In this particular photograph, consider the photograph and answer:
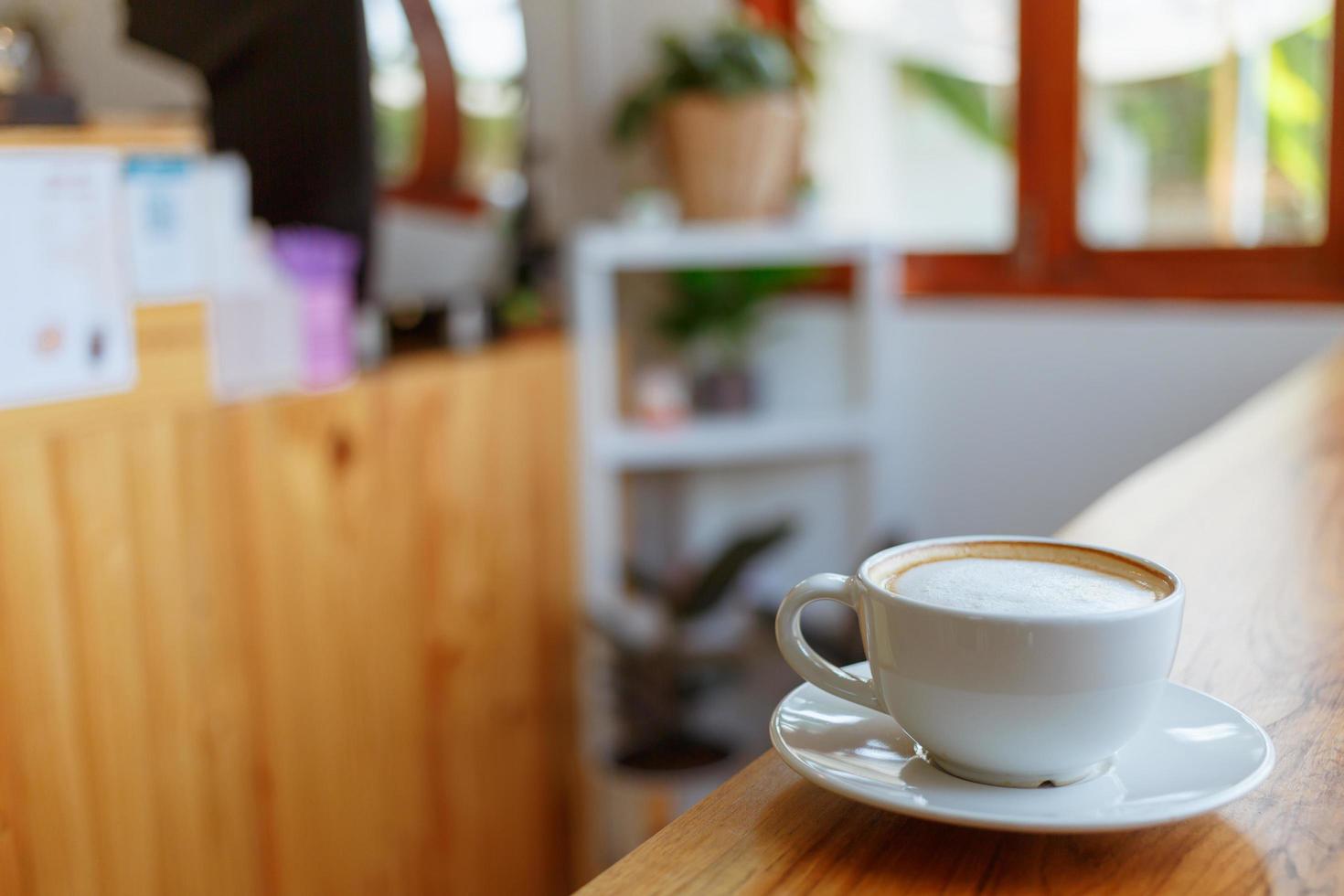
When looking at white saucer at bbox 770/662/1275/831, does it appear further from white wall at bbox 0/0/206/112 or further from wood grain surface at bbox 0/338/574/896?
white wall at bbox 0/0/206/112

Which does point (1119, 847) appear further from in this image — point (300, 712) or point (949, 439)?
point (949, 439)

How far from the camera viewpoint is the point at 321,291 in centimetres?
162

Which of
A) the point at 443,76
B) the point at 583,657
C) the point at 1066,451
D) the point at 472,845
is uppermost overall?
the point at 443,76

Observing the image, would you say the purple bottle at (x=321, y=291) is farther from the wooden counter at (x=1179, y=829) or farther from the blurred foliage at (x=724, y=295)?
the wooden counter at (x=1179, y=829)

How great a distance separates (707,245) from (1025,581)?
1.66 meters

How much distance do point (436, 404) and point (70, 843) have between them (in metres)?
0.73

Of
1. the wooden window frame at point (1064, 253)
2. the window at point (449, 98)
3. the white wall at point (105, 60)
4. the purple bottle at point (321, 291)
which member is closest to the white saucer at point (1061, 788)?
the purple bottle at point (321, 291)

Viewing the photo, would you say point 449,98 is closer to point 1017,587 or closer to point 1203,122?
point 1203,122

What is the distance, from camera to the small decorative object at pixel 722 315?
238 cm

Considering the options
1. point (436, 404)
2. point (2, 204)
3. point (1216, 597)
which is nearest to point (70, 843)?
point (2, 204)

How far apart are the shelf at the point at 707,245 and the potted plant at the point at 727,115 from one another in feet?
0.23

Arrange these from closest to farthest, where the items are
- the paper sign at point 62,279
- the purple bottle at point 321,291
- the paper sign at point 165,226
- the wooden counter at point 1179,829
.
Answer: the wooden counter at point 1179,829 < the paper sign at point 62,279 < the paper sign at point 165,226 < the purple bottle at point 321,291

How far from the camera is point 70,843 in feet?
4.34

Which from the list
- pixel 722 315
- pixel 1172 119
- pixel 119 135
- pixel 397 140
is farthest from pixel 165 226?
pixel 1172 119
